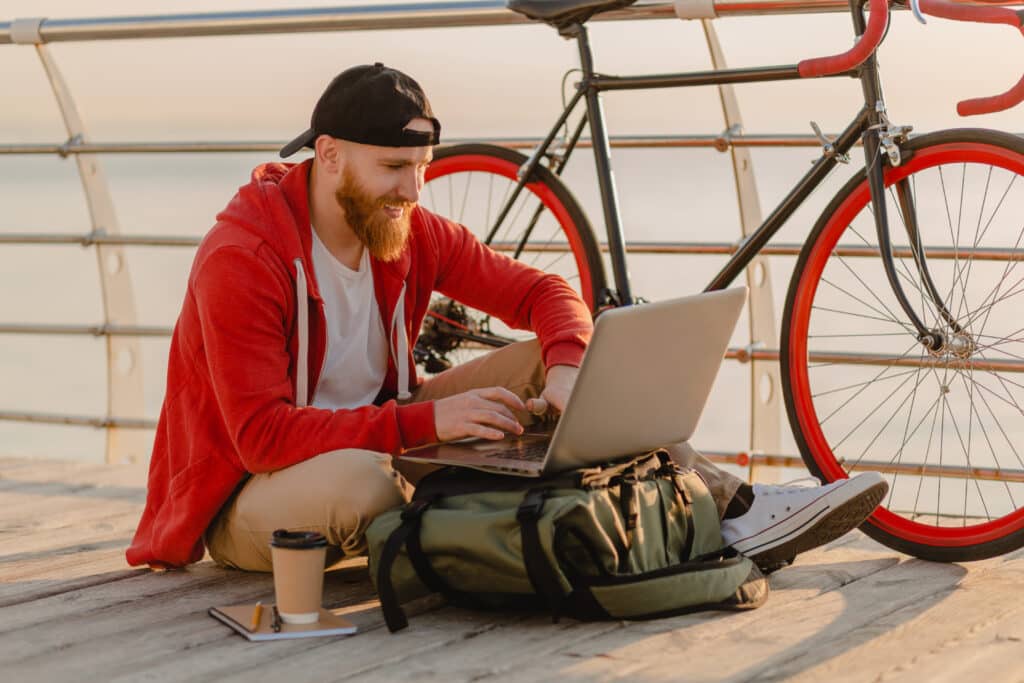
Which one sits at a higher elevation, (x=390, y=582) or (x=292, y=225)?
(x=292, y=225)

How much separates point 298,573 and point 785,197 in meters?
1.14

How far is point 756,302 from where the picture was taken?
3.11 meters

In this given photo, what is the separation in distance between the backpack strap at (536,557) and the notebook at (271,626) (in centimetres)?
26

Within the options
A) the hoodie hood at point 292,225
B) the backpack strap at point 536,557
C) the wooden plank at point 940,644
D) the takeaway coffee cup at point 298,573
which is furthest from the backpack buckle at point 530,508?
the hoodie hood at point 292,225

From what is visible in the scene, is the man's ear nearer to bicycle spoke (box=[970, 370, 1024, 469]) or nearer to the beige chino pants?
the beige chino pants

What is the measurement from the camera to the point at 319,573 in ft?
6.16

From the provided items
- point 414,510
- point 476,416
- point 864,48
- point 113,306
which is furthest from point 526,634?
point 113,306

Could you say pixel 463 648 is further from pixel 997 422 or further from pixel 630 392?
pixel 997 422

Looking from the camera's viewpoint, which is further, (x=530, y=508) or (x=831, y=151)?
(x=831, y=151)

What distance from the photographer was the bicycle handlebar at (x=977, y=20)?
2230 millimetres

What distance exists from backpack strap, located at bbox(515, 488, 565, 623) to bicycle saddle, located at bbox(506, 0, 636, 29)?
3.60ft

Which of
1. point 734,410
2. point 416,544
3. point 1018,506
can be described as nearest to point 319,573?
point 416,544

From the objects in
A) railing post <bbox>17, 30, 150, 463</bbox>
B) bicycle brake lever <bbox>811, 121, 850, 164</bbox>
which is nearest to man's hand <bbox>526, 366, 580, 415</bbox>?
bicycle brake lever <bbox>811, 121, 850, 164</bbox>

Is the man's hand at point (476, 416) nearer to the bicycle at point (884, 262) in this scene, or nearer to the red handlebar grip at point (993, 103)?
the bicycle at point (884, 262)
